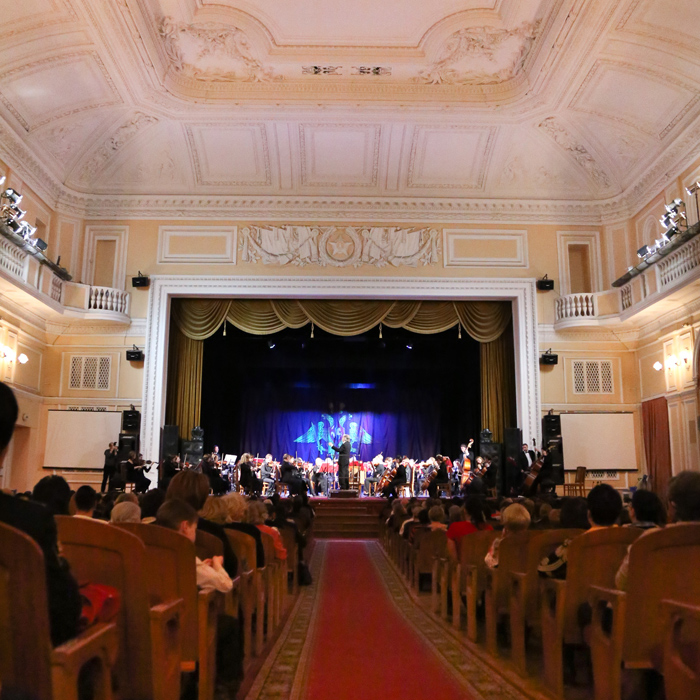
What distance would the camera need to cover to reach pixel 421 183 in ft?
48.5

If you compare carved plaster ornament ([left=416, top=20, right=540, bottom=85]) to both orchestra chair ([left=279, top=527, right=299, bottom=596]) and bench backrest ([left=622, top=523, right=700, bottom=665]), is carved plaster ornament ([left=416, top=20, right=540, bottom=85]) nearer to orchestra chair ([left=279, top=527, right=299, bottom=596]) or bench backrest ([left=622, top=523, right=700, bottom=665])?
orchestra chair ([left=279, top=527, right=299, bottom=596])

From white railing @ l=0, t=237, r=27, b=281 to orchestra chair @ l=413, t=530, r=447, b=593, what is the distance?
806 cm

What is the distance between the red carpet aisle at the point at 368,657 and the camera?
133 inches

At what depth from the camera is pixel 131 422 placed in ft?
44.7

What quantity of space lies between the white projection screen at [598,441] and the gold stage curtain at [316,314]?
102 inches

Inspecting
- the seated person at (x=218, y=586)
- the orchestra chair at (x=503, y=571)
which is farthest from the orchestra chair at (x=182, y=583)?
the orchestra chair at (x=503, y=571)

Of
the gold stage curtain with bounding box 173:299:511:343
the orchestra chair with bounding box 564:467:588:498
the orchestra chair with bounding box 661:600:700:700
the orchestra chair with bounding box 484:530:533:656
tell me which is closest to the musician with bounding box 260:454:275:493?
the gold stage curtain with bounding box 173:299:511:343

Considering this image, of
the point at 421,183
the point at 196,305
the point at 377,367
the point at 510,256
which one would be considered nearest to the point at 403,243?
the point at 421,183

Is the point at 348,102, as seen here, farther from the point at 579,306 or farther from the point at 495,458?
the point at 495,458

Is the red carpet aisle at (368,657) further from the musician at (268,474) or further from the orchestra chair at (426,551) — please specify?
the musician at (268,474)

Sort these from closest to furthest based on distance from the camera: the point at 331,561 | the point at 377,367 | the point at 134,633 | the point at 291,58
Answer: the point at 134,633
the point at 331,561
the point at 291,58
the point at 377,367

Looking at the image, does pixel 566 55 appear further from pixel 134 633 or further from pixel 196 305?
pixel 134 633

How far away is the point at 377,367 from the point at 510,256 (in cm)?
645

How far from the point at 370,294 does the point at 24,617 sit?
516 inches
